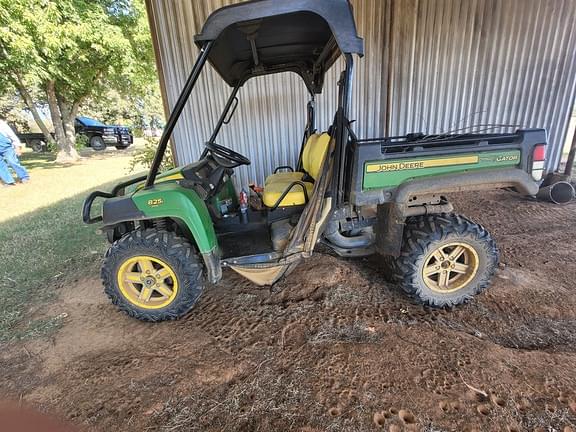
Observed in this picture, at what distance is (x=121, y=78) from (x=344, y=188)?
13.3 m

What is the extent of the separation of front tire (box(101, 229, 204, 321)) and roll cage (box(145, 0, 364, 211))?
1.51 feet

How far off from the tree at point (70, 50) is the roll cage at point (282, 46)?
8760mm

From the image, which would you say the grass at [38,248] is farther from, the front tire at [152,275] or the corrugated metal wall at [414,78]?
the corrugated metal wall at [414,78]

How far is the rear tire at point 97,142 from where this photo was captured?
51.2ft

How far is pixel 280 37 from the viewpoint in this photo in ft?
7.79

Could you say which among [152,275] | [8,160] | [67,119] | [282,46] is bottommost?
[8,160]

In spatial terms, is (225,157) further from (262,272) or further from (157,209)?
(262,272)

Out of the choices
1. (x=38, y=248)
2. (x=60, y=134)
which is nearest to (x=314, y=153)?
(x=38, y=248)

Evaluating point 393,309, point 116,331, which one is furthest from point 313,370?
point 116,331

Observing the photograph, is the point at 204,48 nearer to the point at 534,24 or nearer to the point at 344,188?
the point at 344,188

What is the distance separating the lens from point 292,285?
2.72 m

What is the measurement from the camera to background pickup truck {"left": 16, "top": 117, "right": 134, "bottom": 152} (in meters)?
15.4

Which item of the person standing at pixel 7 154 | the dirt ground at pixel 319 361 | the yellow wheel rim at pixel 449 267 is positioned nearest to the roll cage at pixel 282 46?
the yellow wheel rim at pixel 449 267

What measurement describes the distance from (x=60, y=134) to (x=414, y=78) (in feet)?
42.5
